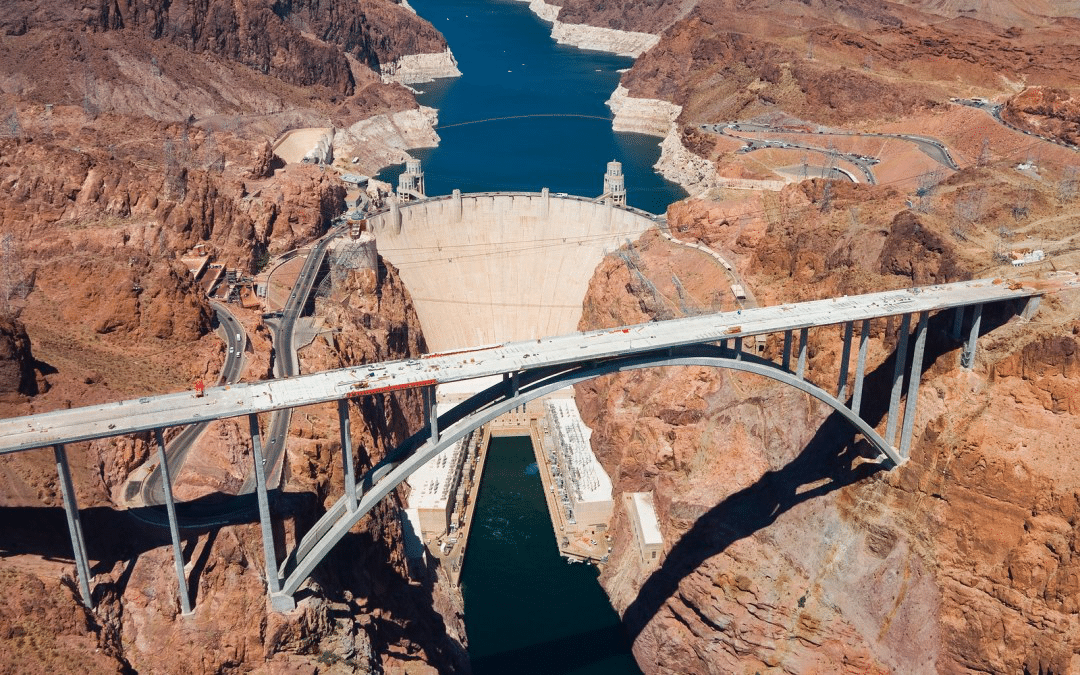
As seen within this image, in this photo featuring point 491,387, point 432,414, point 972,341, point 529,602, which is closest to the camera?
point 432,414

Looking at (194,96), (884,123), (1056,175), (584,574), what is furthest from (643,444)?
(194,96)

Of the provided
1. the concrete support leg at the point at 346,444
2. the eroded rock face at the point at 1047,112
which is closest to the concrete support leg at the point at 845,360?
the concrete support leg at the point at 346,444

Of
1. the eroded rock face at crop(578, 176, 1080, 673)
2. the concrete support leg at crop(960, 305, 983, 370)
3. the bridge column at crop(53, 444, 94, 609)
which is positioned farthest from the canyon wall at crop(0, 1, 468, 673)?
the concrete support leg at crop(960, 305, 983, 370)

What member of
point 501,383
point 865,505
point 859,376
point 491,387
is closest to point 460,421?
point 491,387

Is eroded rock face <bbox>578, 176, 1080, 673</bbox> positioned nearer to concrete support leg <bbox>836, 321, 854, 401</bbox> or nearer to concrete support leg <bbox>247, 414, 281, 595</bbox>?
concrete support leg <bbox>836, 321, 854, 401</bbox>

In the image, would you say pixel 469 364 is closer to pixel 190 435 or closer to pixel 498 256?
pixel 190 435

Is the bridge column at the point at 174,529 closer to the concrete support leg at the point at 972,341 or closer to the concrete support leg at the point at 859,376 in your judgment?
the concrete support leg at the point at 859,376
